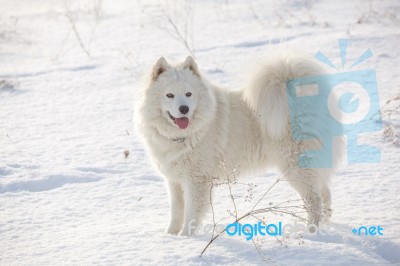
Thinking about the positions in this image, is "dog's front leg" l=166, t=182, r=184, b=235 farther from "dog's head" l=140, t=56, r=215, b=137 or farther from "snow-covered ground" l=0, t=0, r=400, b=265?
"dog's head" l=140, t=56, r=215, b=137

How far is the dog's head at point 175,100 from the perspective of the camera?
3918mm

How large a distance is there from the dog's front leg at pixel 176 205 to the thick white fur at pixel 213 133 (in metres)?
0.01

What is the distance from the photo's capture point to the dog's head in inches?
154

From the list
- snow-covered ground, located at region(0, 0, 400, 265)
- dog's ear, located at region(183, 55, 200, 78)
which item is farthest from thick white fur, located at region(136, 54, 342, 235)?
snow-covered ground, located at region(0, 0, 400, 265)

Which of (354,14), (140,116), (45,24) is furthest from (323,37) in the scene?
(45,24)

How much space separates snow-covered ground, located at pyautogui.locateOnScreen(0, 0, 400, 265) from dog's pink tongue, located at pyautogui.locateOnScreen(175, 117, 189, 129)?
821mm

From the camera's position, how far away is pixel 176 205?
13.8ft

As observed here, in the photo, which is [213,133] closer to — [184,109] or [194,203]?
[184,109]

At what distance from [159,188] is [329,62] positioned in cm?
488

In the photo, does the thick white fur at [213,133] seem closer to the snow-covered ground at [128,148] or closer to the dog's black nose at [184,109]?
the dog's black nose at [184,109]

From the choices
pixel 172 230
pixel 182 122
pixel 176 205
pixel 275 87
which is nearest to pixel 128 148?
pixel 176 205

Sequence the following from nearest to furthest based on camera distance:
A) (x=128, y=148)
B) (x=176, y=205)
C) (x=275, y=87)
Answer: (x=275, y=87) < (x=176, y=205) < (x=128, y=148)

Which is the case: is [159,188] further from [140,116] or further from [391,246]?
[391,246]

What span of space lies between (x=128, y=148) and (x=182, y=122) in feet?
7.92
